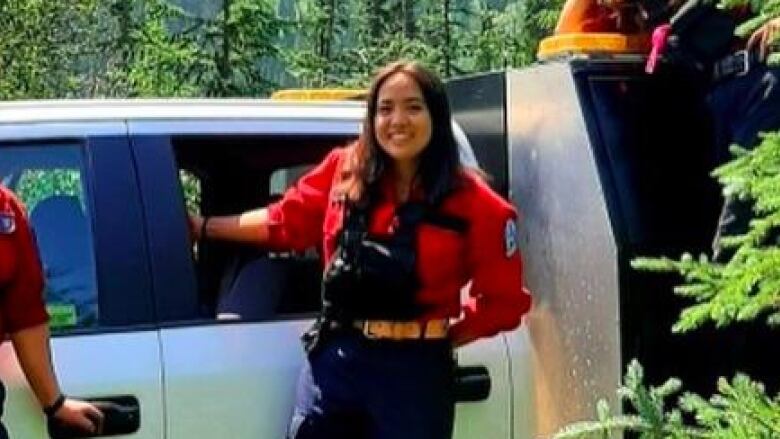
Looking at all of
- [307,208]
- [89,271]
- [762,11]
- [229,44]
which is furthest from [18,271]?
[229,44]

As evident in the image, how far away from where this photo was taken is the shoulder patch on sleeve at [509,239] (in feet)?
12.1

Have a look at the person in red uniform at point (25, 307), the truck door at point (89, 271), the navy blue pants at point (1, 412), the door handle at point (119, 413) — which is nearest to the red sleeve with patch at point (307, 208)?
the truck door at point (89, 271)

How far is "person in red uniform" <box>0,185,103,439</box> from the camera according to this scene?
3.37 m

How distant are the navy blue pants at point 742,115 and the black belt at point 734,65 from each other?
14mm

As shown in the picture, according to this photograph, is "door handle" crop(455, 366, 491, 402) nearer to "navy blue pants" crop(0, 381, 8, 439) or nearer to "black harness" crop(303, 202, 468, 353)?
"black harness" crop(303, 202, 468, 353)

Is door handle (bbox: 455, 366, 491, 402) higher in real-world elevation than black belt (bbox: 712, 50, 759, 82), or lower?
lower

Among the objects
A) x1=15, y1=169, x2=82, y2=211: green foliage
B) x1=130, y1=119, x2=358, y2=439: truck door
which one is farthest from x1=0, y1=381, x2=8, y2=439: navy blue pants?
x1=15, y1=169, x2=82, y2=211: green foliage

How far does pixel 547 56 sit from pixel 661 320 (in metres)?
0.86

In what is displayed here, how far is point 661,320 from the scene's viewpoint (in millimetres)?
3924

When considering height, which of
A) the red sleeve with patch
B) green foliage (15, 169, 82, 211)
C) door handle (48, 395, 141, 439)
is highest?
green foliage (15, 169, 82, 211)

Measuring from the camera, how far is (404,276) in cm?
360

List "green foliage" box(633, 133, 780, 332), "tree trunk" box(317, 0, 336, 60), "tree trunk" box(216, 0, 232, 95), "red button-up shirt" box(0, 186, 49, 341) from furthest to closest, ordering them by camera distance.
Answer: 1. "tree trunk" box(317, 0, 336, 60)
2. "tree trunk" box(216, 0, 232, 95)
3. "red button-up shirt" box(0, 186, 49, 341)
4. "green foliage" box(633, 133, 780, 332)

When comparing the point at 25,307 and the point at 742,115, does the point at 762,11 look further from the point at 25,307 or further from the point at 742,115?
the point at 25,307

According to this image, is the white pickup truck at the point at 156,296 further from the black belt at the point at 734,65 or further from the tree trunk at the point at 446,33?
the tree trunk at the point at 446,33
